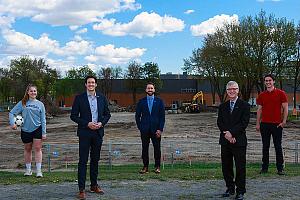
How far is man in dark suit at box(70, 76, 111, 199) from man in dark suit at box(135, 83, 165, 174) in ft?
7.48

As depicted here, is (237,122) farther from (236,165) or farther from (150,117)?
(150,117)

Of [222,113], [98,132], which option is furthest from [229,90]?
[98,132]

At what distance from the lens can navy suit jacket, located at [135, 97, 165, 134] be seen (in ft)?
30.5

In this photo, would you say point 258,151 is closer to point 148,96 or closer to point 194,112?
point 148,96

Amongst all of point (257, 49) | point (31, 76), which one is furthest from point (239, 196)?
point (31, 76)

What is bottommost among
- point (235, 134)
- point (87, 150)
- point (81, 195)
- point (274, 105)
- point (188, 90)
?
point (81, 195)

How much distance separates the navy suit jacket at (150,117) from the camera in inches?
366

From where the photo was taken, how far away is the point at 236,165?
6836 millimetres

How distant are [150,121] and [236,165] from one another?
2.85 metres

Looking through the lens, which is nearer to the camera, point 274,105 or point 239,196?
point 239,196

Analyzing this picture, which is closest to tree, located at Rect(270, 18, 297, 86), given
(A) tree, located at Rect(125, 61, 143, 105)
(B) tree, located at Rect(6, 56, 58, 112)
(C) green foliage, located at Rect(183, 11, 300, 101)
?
(C) green foliage, located at Rect(183, 11, 300, 101)

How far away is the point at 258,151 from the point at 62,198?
14503 millimetres

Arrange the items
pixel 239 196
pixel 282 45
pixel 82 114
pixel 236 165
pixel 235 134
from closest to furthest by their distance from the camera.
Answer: pixel 239 196 < pixel 235 134 < pixel 236 165 < pixel 82 114 < pixel 282 45

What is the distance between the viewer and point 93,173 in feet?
23.2
